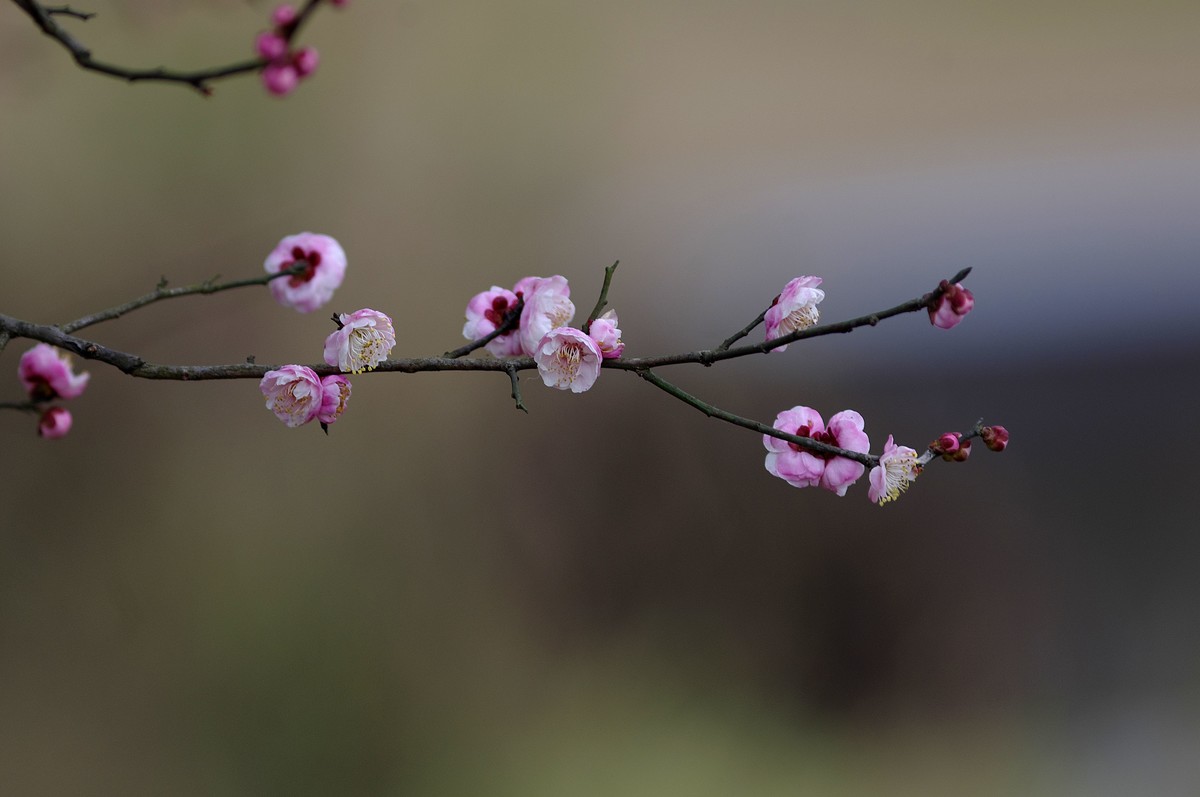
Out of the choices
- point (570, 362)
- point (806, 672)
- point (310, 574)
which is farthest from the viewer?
point (806, 672)

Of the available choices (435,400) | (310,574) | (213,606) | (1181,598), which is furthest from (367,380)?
(1181,598)

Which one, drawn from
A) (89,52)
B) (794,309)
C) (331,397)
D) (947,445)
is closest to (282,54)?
(89,52)

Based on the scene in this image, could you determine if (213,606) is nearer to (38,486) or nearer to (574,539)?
(38,486)

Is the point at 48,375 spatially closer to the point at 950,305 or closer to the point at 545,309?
the point at 545,309

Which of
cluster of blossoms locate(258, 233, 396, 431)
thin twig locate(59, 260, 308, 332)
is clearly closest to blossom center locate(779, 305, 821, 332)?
cluster of blossoms locate(258, 233, 396, 431)

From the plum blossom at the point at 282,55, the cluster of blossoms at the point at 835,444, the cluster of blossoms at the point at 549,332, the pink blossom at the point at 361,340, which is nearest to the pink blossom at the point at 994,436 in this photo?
the cluster of blossoms at the point at 835,444

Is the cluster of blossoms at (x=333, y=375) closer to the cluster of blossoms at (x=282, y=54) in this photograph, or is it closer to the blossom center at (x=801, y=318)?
the cluster of blossoms at (x=282, y=54)
